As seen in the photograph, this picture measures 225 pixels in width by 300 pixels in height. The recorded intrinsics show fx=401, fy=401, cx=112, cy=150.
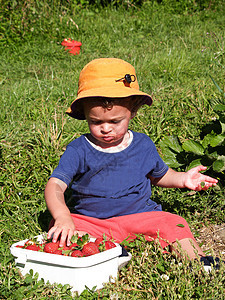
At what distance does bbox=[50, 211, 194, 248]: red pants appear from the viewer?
2590 mm

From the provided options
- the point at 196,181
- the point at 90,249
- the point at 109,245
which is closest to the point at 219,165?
the point at 196,181

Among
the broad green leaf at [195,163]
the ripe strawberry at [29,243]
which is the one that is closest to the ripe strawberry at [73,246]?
the ripe strawberry at [29,243]

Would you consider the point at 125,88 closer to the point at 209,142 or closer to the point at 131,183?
the point at 131,183

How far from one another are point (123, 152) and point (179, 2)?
20.2 ft

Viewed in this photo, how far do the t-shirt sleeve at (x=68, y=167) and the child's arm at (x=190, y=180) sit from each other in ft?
2.24

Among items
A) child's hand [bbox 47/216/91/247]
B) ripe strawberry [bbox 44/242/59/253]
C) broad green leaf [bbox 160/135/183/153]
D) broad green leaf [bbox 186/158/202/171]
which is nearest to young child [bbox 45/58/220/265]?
child's hand [bbox 47/216/91/247]

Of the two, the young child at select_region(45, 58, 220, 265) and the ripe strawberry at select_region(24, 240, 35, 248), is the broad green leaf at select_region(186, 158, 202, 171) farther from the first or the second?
the ripe strawberry at select_region(24, 240, 35, 248)

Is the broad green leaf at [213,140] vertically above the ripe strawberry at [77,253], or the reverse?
the broad green leaf at [213,140]

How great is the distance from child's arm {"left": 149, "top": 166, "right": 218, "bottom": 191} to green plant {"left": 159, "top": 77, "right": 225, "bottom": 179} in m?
0.37

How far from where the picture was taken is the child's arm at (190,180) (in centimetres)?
271

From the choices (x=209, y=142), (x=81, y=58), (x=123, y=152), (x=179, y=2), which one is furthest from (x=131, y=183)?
(x=179, y=2)

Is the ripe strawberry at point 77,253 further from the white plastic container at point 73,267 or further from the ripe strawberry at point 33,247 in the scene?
the ripe strawberry at point 33,247

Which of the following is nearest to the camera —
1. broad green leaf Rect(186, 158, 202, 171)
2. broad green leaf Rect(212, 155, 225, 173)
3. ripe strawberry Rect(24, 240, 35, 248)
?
ripe strawberry Rect(24, 240, 35, 248)

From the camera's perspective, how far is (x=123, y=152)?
271 centimetres
